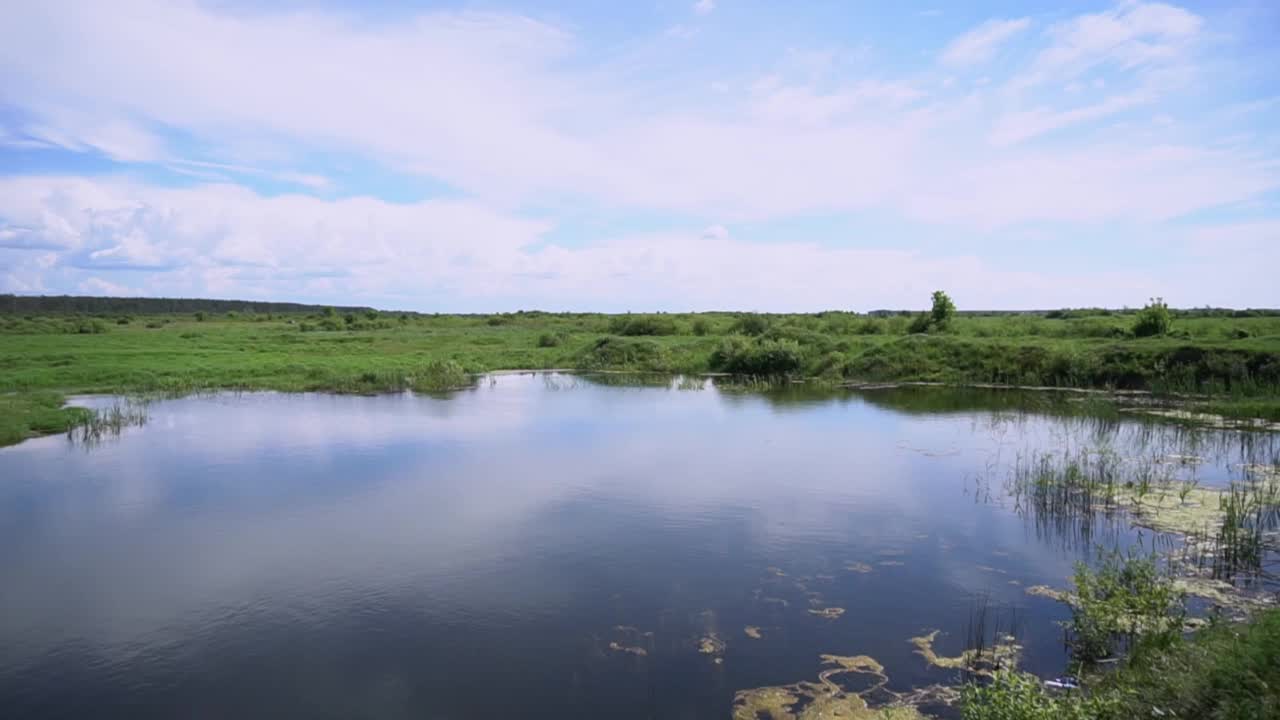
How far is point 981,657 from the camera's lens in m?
7.43

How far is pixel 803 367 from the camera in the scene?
1275 inches

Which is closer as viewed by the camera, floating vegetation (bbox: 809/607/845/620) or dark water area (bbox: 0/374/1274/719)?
dark water area (bbox: 0/374/1274/719)

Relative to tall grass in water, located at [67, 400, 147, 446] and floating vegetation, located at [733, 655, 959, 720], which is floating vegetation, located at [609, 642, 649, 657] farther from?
tall grass in water, located at [67, 400, 147, 446]

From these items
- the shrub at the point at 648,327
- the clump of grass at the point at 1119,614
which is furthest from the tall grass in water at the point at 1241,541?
the shrub at the point at 648,327

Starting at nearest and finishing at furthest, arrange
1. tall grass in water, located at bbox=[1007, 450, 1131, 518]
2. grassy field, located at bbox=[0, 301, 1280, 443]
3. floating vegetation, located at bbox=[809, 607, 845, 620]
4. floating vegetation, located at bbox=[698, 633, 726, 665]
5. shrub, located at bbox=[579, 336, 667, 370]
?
floating vegetation, located at bbox=[698, 633, 726, 665] → floating vegetation, located at bbox=[809, 607, 845, 620] → tall grass in water, located at bbox=[1007, 450, 1131, 518] → grassy field, located at bbox=[0, 301, 1280, 443] → shrub, located at bbox=[579, 336, 667, 370]

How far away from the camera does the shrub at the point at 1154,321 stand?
96.6 ft

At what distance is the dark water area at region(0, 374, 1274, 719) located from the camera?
24.0 feet

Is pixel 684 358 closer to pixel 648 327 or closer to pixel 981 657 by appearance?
pixel 648 327

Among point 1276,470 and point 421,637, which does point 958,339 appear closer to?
point 1276,470

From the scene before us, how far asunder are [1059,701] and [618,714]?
3.37 meters

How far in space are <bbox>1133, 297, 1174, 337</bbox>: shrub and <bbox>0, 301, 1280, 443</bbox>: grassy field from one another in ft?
2.76

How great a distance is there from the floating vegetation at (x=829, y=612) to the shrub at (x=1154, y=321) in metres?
26.7

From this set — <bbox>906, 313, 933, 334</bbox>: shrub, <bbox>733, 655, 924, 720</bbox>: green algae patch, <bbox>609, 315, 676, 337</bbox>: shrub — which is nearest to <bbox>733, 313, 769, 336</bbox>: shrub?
<bbox>609, 315, 676, 337</bbox>: shrub

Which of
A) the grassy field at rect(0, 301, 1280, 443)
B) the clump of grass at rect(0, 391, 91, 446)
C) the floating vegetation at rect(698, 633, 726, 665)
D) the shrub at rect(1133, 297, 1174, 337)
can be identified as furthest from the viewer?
the shrub at rect(1133, 297, 1174, 337)
